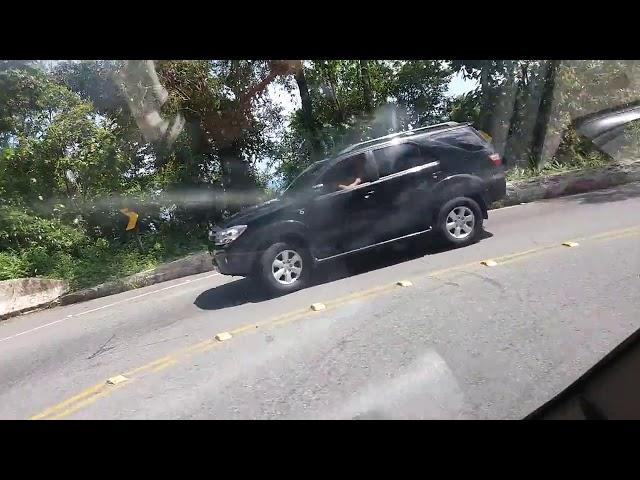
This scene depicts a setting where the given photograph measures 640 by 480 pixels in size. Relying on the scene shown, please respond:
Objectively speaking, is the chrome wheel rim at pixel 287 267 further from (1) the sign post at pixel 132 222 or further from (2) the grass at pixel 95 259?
(1) the sign post at pixel 132 222

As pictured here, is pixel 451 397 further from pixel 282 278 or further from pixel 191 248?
pixel 191 248

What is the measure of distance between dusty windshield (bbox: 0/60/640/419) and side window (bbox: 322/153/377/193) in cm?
2

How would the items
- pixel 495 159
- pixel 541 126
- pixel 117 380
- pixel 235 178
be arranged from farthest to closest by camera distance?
1. pixel 235 178
2. pixel 541 126
3. pixel 495 159
4. pixel 117 380

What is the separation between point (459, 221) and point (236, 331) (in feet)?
10.1

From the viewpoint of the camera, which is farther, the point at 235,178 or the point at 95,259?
the point at 95,259

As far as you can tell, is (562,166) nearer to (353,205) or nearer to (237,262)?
(353,205)

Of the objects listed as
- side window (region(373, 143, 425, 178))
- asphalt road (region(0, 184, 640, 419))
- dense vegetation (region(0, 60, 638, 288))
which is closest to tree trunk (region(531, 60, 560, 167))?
dense vegetation (region(0, 60, 638, 288))

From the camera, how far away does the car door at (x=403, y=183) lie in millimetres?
5820

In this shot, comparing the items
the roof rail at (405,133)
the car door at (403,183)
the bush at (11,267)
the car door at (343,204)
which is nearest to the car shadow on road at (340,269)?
the car door at (403,183)

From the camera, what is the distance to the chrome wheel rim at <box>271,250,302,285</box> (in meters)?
5.85

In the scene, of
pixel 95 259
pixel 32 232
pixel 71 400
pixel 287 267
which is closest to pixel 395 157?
pixel 287 267

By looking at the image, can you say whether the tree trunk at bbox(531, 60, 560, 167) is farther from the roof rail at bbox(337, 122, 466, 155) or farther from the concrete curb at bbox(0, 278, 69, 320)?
the concrete curb at bbox(0, 278, 69, 320)

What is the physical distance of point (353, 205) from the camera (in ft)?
19.3
